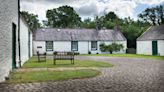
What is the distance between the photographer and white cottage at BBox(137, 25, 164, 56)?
3350 centimetres

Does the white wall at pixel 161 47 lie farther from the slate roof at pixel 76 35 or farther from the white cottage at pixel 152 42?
the slate roof at pixel 76 35

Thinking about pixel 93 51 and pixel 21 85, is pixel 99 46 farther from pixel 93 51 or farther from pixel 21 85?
pixel 21 85

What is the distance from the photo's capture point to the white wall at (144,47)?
35438mm

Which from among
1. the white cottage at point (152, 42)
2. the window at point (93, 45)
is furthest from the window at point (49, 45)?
the white cottage at point (152, 42)

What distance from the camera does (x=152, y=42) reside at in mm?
34844

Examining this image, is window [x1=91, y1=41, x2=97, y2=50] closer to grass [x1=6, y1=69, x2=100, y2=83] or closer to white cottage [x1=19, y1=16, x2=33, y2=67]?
white cottage [x1=19, y1=16, x2=33, y2=67]

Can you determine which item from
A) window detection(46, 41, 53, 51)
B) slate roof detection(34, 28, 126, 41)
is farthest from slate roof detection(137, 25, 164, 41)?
window detection(46, 41, 53, 51)

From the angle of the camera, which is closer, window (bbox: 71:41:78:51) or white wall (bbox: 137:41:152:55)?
white wall (bbox: 137:41:152:55)

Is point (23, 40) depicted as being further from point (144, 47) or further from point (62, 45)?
point (144, 47)

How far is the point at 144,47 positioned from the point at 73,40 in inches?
437

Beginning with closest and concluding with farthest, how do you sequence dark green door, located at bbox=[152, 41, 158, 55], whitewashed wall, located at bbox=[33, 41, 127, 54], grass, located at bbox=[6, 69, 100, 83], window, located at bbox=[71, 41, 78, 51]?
grass, located at bbox=[6, 69, 100, 83], dark green door, located at bbox=[152, 41, 158, 55], whitewashed wall, located at bbox=[33, 41, 127, 54], window, located at bbox=[71, 41, 78, 51]

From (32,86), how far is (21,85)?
0.44 metres

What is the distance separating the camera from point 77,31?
40.9 metres

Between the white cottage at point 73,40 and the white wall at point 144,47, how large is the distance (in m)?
3.85
